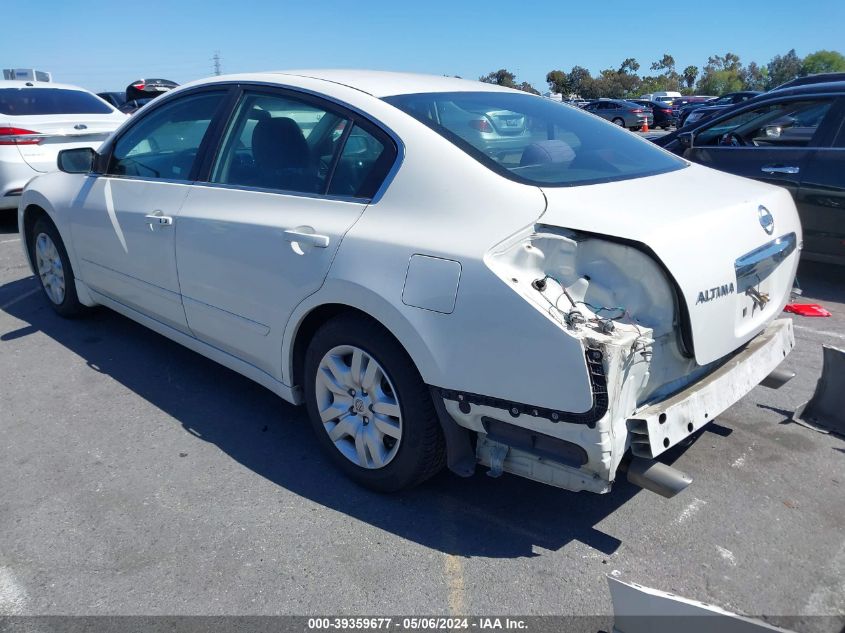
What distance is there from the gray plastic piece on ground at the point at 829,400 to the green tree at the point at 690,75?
111637 millimetres

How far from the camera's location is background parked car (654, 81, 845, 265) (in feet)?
18.9

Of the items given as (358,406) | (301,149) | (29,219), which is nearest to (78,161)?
(29,219)

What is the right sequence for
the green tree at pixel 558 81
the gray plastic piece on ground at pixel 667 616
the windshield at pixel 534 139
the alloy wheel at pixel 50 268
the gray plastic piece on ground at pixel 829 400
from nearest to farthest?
the gray plastic piece on ground at pixel 667 616 < the windshield at pixel 534 139 < the gray plastic piece on ground at pixel 829 400 < the alloy wheel at pixel 50 268 < the green tree at pixel 558 81

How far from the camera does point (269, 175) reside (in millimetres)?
3391

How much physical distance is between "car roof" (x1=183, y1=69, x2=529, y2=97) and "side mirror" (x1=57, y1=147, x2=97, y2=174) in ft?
4.05

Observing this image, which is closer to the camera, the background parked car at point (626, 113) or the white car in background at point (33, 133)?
the white car in background at point (33, 133)

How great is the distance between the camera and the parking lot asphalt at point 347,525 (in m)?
2.49

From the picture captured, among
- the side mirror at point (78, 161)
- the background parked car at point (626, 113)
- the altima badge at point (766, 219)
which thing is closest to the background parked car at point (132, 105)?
the side mirror at point (78, 161)

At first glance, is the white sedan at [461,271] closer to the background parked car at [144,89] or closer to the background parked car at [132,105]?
the background parked car at [132,105]

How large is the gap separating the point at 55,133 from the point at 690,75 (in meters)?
110

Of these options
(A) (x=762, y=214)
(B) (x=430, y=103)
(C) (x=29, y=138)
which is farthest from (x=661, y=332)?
(C) (x=29, y=138)

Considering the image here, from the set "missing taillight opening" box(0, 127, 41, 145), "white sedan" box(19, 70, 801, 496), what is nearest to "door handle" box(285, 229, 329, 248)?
"white sedan" box(19, 70, 801, 496)

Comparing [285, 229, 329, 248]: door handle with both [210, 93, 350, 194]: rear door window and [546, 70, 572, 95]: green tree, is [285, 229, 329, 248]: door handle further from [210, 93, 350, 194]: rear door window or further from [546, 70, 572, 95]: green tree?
[546, 70, 572, 95]: green tree

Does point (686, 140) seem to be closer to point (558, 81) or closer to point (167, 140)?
point (167, 140)
